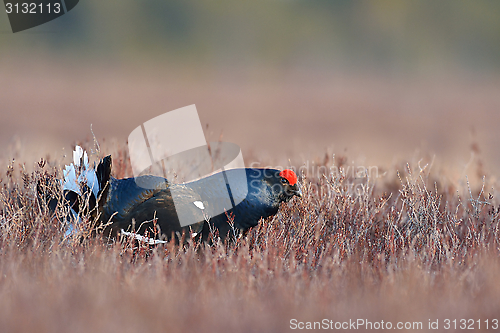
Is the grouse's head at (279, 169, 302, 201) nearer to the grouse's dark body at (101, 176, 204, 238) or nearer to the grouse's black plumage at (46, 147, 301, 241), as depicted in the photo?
the grouse's black plumage at (46, 147, 301, 241)

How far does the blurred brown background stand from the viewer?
12.2 m

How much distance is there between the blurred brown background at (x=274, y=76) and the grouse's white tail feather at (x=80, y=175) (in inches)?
135

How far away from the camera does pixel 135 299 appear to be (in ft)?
7.10

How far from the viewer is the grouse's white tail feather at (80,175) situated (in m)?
3.20

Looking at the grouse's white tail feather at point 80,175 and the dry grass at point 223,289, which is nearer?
the dry grass at point 223,289

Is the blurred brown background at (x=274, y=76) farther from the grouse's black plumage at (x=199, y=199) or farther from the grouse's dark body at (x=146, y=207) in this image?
the grouse's dark body at (x=146, y=207)
